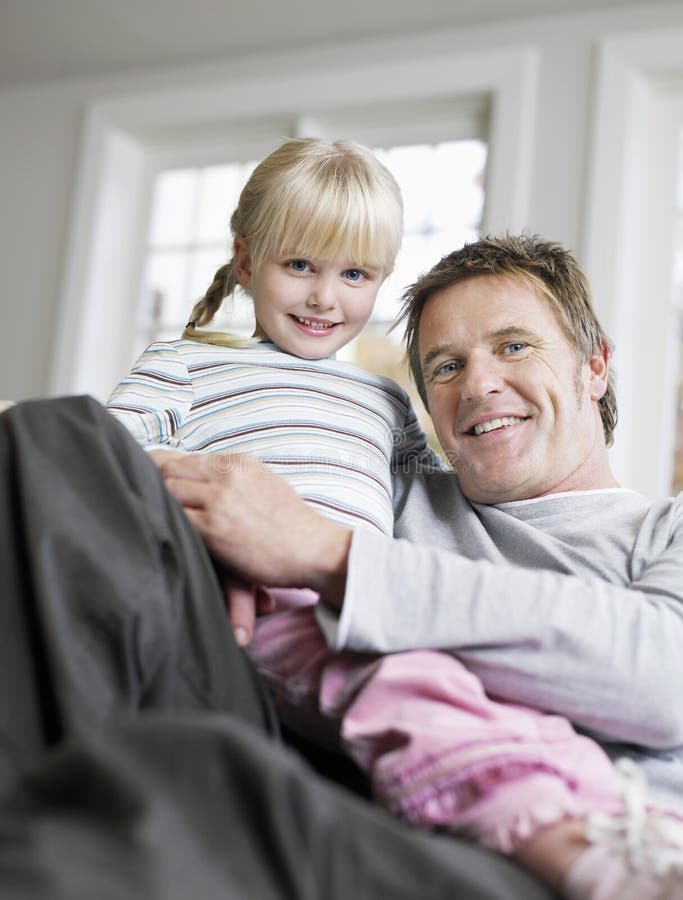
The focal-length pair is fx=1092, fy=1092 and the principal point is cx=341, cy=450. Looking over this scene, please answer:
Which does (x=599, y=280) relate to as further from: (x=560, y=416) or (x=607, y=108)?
(x=560, y=416)

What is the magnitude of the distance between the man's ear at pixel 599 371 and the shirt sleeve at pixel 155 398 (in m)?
0.61

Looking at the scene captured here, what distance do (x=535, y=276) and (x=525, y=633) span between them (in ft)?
2.35

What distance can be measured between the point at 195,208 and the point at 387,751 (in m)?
3.35

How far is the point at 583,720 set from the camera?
3.46 ft

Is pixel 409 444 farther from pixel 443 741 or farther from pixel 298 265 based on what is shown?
pixel 443 741

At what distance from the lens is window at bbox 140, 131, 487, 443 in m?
3.57

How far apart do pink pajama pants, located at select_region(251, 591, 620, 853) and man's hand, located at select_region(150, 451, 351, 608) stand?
0.23 feet

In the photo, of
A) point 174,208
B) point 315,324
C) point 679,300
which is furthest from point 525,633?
point 174,208

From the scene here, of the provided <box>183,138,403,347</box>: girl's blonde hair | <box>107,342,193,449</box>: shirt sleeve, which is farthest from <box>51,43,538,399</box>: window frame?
<box>107,342,193,449</box>: shirt sleeve

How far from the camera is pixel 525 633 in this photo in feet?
3.34

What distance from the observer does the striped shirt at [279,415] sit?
141cm

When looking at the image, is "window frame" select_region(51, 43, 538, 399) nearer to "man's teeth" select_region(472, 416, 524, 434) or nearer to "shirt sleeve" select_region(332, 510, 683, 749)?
"man's teeth" select_region(472, 416, 524, 434)

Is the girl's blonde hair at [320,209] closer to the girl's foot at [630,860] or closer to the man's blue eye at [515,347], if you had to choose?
the man's blue eye at [515,347]

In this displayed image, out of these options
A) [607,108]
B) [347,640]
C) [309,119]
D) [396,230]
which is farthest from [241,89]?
[347,640]
